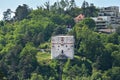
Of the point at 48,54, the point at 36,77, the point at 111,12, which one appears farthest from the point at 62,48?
the point at 111,12

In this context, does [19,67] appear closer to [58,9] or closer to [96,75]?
[96,75]

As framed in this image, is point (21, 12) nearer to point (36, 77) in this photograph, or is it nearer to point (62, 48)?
point (62, 48)

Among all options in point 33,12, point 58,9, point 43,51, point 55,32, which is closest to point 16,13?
point 33,12

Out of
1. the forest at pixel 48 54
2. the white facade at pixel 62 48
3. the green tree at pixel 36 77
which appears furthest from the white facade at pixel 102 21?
the green tree at pixel 36 77

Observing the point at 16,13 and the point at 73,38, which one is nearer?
the point at 73,38

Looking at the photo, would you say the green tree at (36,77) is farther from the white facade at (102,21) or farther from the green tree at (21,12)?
the green tree at (21,12)

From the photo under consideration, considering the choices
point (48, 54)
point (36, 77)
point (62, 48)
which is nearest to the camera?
point (36, 77)
